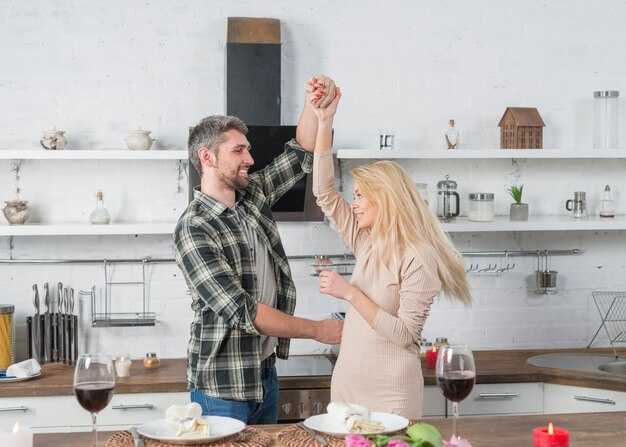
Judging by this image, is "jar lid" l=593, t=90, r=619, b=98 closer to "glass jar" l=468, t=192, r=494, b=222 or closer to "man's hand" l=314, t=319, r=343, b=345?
"glass jar" l=468, t=192, r=494, b=222

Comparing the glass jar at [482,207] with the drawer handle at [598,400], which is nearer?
the drawer handle at [598,400]

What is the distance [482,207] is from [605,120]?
820mm

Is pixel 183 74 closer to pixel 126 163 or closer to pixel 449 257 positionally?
pixel 126 163

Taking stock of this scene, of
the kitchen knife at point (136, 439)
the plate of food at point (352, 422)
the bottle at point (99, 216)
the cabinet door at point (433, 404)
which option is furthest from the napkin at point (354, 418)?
the bottle at point (99, 216)

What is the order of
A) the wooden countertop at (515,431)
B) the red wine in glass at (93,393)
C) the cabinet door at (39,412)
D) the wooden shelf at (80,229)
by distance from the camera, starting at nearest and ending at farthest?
the red wine in glass at (93,393)
the wooden countertop at (515,431)
the cabinet door at (39,412)
the wooden shelf at (80,229)

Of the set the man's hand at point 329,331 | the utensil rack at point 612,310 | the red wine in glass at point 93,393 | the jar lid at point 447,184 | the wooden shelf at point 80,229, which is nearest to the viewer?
the red wine in glass at point 93,393

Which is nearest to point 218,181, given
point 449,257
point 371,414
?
point 449,257

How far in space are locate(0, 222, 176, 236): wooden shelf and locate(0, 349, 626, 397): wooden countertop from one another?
24.1 inches

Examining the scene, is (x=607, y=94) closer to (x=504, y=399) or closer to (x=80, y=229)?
(x=504, y=399)

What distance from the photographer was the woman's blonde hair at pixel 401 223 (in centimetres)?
278

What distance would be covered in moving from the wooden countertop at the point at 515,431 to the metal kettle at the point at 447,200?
1900 millimetres

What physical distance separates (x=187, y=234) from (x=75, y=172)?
149 cm

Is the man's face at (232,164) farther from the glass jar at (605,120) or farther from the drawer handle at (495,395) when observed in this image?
the glass jar at (605,120)

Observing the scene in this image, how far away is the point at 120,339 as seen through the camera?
164 inches
